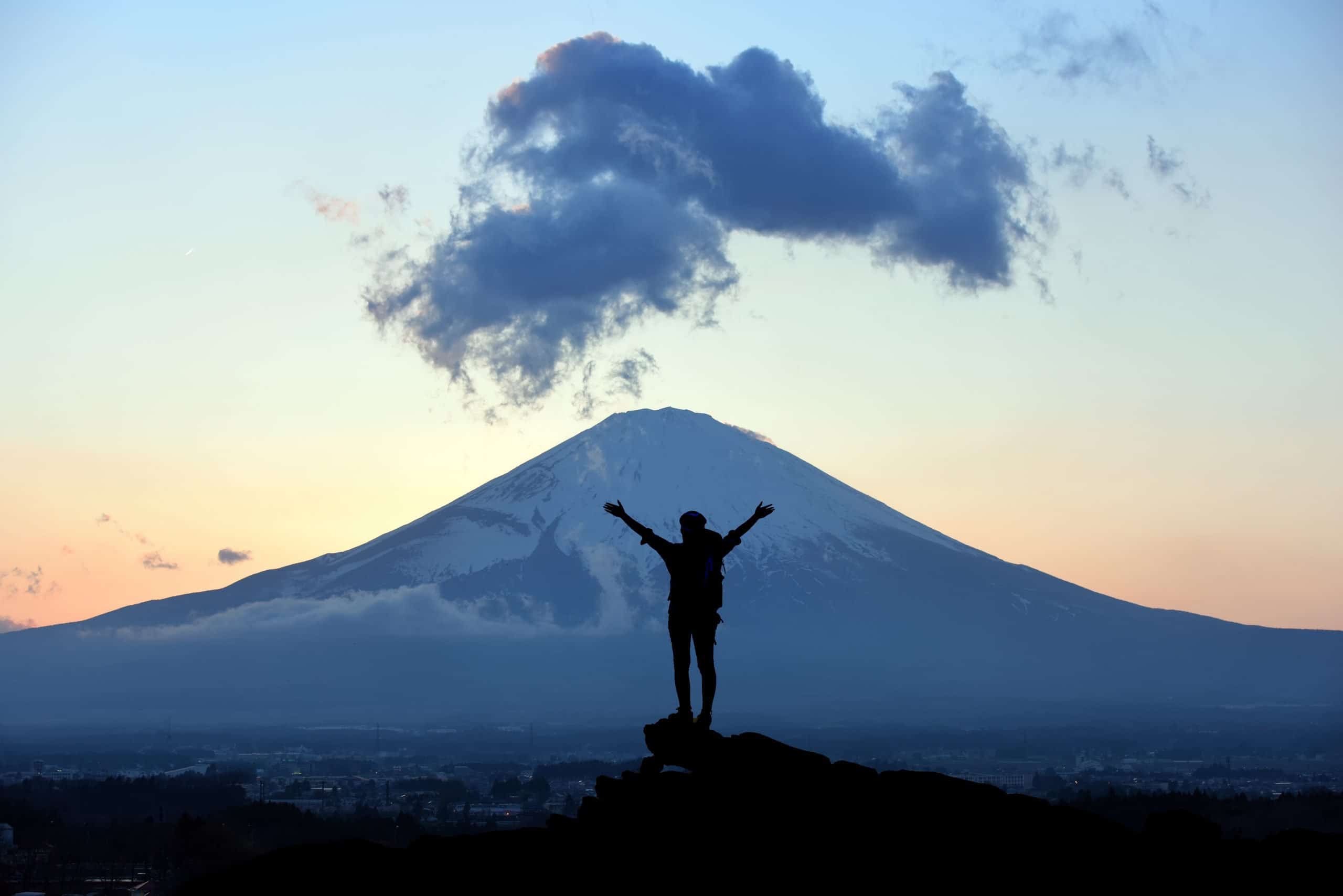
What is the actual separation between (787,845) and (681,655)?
323 cm

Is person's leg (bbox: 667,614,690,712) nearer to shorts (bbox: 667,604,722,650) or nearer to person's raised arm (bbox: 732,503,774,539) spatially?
shorts (bbox: 667,604,722,650)

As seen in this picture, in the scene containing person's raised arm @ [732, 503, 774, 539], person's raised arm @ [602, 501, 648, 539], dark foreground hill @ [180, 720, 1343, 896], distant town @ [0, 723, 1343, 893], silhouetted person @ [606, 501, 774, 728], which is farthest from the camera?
distant town @ [0, 723, 1343, 893]

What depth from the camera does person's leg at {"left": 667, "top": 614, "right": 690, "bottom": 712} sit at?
21078 mm

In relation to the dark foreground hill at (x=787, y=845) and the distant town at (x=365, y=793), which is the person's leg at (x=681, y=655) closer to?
the dark foreground hill at (x=787, y=845)

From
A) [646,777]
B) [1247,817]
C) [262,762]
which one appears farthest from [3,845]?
[262,762]

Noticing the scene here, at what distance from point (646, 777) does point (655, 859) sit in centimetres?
185

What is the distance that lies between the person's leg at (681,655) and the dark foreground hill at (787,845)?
744mm

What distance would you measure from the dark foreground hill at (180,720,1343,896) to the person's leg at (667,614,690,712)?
74 cm

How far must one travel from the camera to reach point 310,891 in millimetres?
18812

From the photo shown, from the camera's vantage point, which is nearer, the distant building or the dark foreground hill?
the dark foreground hill

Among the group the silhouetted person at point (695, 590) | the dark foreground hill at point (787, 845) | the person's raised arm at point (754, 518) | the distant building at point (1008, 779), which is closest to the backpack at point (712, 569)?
the silhouetted person at point (695, 590)

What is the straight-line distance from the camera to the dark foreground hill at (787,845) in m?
18.2

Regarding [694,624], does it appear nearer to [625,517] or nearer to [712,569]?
[712,569]

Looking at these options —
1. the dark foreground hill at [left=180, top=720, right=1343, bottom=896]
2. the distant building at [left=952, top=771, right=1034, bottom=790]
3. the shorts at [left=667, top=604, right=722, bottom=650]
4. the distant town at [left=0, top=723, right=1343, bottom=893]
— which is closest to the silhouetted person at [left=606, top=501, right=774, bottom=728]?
the shorts at [left=667, top=604, right=722, bottom=650]
